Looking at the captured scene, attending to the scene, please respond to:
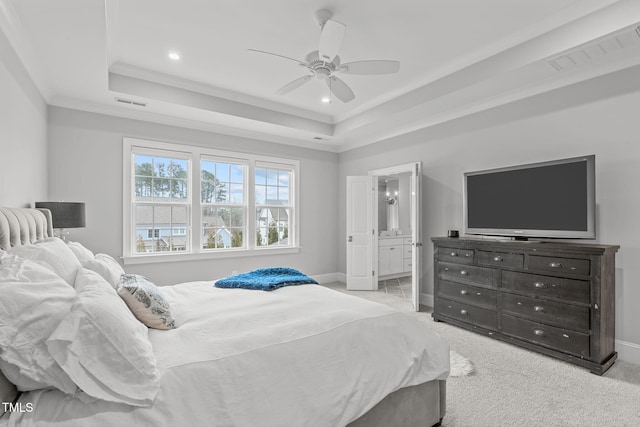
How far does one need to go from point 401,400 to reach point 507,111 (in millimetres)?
3502

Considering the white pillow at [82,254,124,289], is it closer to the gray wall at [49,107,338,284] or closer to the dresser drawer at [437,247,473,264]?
the gray wall at [49,107,338,284]

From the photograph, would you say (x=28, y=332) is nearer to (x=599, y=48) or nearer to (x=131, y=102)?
(x=131, y=102)

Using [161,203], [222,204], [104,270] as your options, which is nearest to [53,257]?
[104,270]

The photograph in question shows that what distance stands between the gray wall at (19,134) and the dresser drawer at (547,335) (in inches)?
175

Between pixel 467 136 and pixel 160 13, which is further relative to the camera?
pixel 467 136

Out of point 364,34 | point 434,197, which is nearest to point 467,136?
point 434,197

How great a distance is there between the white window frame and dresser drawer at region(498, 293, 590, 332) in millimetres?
3574

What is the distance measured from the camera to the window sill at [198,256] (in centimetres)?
439

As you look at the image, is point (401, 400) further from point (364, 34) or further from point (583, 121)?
point (583, 121)

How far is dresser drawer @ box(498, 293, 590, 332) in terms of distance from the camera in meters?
2.75

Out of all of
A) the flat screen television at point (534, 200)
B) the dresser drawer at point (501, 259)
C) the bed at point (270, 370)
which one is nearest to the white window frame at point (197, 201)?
the bed at point (270, 370)

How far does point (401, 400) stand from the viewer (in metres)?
1.78

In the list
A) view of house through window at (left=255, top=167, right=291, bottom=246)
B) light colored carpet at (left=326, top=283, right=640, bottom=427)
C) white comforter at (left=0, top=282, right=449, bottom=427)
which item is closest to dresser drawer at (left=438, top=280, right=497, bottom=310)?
light colored carpet at (left=326, top=283, right=640, bottom=427)

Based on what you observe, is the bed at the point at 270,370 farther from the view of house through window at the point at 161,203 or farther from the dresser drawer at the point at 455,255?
the view of house through window at the point at 161,203
